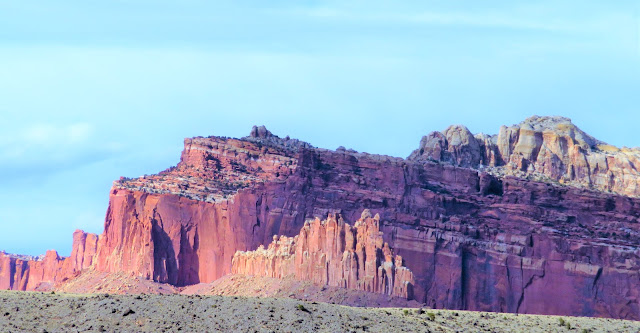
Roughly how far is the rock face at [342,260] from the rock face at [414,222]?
5873mm

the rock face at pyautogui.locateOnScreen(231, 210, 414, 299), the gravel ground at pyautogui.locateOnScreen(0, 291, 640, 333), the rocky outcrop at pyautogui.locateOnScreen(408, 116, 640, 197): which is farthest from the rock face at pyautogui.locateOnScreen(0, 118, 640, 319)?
the gravel ground at pyautogui.locateOnScreen(0, 291, 640, 333)

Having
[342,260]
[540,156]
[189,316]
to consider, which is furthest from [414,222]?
[189,316]

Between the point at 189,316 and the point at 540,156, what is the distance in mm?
76526

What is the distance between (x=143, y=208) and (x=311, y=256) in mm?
21631

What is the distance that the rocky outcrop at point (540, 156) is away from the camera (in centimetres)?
18150

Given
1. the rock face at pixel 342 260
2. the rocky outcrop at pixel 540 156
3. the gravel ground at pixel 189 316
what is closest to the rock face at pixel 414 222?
the rock face at pixel 342 260

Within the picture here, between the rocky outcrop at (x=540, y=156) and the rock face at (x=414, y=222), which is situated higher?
the rocky outcrop at (x=540, y=156)

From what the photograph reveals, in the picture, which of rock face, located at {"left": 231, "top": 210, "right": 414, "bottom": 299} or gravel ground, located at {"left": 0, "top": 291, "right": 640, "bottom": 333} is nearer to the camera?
gravel ground, located at {"left": 0, "top": 291, "right": 640, "bottom": 333}

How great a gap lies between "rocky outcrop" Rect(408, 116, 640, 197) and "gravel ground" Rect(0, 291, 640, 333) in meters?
57.9

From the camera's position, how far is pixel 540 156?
185 meters

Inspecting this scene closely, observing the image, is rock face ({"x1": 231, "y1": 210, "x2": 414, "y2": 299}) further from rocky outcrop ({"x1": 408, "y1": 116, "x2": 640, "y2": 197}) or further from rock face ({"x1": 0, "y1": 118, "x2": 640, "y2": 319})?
rocky outcrop ({"x1": 408, "y1": 116, "x2": 640, "y2": 197})

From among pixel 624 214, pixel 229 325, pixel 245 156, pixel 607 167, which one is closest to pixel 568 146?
pixel 607 167

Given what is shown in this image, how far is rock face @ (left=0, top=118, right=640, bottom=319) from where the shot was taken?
6358 inches

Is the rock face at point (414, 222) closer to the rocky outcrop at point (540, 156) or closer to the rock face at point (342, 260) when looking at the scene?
the rock face at point (342, 260)
